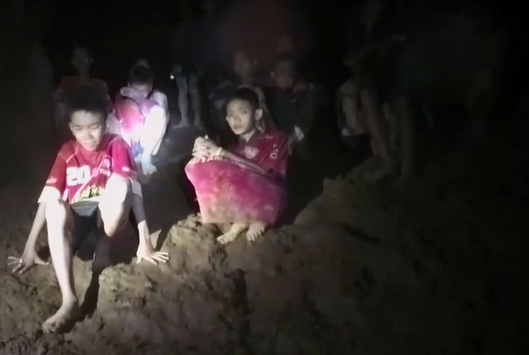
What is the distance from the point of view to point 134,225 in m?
1.62

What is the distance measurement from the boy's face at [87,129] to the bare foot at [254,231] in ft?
1.37

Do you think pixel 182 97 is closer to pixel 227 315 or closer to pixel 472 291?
pixel 227 315

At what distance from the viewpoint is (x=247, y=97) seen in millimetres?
1699

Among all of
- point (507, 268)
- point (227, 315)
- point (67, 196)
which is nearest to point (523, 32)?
point (507, 268)

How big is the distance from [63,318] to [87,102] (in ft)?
1.64

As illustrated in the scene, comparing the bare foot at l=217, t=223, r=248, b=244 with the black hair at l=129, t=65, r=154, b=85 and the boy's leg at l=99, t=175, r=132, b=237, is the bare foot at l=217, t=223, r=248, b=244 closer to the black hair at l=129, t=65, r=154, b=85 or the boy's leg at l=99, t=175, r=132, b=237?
the boy's leg at l=99, t=175, r=132, b=237

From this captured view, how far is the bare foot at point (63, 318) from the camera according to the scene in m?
1.49

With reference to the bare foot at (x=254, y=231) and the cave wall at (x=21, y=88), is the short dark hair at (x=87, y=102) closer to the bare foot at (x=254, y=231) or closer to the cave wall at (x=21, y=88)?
the cave wall at (x=21, y=88)

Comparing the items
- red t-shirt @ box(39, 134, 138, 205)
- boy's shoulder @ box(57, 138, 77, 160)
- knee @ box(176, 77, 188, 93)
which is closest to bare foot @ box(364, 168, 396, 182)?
knee @ box(176, 77, 188, 93)

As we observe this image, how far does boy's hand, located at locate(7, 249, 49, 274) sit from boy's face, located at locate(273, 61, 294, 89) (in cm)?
73

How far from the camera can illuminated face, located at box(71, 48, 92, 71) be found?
1705mm

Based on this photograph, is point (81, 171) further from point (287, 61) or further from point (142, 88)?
point (287, 61)

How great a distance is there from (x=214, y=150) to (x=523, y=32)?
925mm

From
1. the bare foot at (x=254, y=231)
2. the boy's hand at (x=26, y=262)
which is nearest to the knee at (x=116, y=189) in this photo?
the boy's hand at (x=26, y=262)
